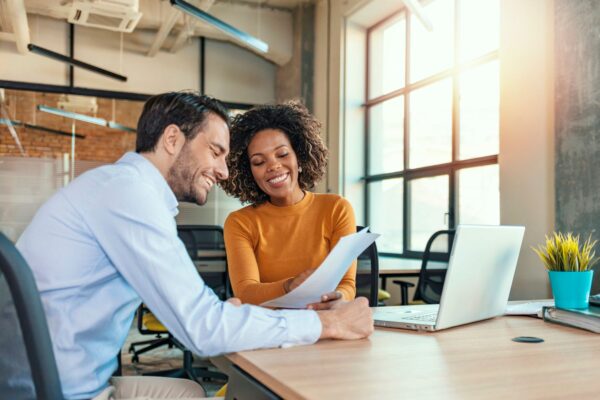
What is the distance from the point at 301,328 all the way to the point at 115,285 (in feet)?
1.30

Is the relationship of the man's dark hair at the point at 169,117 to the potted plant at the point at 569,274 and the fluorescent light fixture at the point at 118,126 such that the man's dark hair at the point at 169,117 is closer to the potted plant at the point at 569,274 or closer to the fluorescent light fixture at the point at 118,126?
the potted plant at the point at 569,274

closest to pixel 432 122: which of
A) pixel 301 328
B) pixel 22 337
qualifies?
pixel 301 328

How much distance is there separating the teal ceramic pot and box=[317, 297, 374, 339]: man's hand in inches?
24.9

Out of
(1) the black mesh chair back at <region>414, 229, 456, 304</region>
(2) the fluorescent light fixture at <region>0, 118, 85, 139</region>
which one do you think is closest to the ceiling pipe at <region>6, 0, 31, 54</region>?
(2) the fluorescent light fixture at <region>0, 118, 85, 139</region>

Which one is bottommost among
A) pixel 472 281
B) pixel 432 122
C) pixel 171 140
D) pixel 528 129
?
pixel 472 281

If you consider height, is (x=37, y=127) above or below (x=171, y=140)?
above

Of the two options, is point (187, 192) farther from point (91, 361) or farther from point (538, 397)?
point (538, 397)

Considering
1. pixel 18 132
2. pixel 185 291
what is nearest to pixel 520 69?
pixel 185 291

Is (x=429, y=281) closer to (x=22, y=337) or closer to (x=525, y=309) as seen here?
(x=525, y=309)

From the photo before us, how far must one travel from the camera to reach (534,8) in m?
3.74

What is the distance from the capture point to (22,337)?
916 millimetres

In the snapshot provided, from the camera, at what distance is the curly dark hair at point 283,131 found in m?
2.37

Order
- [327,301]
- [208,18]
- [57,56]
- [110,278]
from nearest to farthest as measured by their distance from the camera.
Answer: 1. [110,278]
2. [327,301]
3. [208,18]
4. [57,56]

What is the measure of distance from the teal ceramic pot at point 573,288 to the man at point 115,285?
0.74 metres
